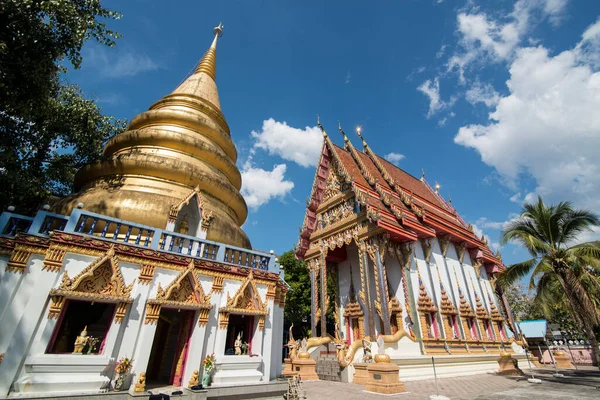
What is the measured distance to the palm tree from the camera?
908 cm

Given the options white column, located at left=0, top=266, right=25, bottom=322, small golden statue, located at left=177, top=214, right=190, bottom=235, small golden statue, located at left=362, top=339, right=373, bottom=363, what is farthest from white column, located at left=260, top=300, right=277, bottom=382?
white column, located at left=0, top=266, right=25, bottom=322

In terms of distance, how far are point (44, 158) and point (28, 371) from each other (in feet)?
23.7

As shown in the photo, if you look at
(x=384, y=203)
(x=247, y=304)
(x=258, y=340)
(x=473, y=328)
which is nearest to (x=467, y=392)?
(x=258, y=340)

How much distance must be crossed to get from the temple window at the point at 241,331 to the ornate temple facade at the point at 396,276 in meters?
5.11

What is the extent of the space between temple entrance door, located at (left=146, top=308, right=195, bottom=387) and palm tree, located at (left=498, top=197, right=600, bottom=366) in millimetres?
11156

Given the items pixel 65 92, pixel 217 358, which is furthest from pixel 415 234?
pixel 65 92

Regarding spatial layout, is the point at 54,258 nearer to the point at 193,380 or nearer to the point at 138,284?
the point at 138,284

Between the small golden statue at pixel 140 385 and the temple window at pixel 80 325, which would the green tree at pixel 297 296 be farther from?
the small golden statue at pixel 140 385

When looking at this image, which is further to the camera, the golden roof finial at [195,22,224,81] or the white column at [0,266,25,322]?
the golden roof finial at [195,22,224,81]

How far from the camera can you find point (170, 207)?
7.24 m

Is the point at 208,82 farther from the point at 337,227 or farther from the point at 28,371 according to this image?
the point at 28,371

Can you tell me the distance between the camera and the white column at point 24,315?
4.19 meters

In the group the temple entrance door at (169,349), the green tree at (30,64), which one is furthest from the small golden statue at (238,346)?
the green tree at (30,64)

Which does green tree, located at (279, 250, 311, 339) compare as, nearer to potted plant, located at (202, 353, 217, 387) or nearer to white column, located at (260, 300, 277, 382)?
white column, located at (260, 300, 277, 382)
